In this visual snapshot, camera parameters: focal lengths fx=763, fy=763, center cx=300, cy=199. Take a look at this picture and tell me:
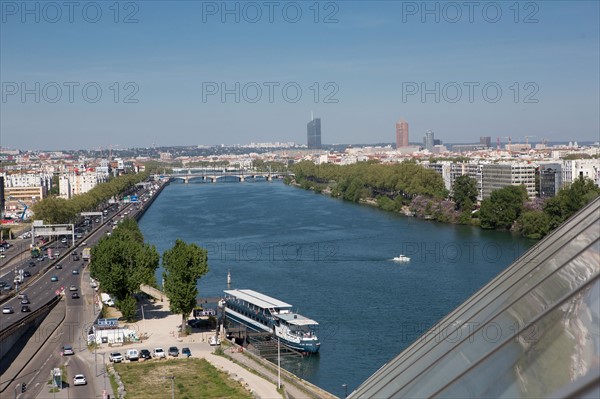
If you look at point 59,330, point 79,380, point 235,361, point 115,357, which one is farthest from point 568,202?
point 79,380

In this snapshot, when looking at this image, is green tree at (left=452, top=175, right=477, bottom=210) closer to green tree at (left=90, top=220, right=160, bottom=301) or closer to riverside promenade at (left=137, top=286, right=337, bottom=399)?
green tree at (left=90, top=220, right=160, bottom=301)

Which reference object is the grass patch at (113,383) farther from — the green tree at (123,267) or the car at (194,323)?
the green tree at (123,267)

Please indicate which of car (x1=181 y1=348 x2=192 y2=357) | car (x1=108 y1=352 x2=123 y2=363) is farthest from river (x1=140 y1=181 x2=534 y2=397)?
car (x1=108 y1=352 x2=123 y2=363)

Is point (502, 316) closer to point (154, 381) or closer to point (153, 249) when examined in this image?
point (154, 381)

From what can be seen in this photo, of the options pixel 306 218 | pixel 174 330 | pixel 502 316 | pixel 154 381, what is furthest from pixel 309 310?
pixel 306 218

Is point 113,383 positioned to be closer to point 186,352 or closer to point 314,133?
point 186,352
